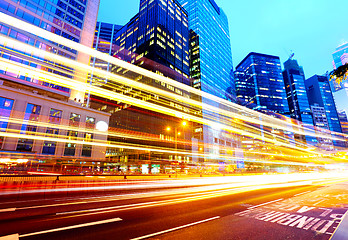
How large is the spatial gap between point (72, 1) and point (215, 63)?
95227 millimetres

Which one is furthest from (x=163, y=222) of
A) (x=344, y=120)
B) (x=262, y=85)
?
(x=344, y=120)

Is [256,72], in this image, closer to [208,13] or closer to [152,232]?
[208,13]

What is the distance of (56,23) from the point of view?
163 ft

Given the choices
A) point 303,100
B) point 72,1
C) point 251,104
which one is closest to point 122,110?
point 72,1

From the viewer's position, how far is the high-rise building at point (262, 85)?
151m

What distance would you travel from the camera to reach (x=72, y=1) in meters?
55.5

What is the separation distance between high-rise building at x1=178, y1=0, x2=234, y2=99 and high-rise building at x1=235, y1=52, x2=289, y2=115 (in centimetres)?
3692

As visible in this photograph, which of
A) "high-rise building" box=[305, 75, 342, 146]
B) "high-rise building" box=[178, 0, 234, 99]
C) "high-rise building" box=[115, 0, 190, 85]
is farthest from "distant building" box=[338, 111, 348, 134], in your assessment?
"high-rise building" box=[115, 0, 190, 85]

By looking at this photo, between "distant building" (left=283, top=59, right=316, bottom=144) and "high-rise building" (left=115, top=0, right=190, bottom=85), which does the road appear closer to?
"high-rise building" (left=115, top=0, right=190, bottom=85)

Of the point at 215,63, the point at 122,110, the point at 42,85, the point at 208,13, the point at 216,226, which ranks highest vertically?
the point at 208,13

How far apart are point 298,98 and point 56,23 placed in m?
193

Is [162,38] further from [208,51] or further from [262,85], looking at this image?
[262,85]

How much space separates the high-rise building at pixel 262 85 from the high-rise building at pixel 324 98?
50.3 metres

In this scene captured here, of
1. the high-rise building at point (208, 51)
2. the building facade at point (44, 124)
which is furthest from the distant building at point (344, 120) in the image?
the building facade at point (44, 124)
